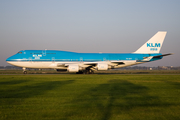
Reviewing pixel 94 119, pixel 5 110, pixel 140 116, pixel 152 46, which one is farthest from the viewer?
pixel 152 46

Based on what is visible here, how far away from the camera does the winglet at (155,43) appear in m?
41.8

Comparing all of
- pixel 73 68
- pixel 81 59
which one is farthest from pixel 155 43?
pixel 73 68

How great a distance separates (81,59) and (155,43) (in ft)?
54.0

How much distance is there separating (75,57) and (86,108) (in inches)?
1187

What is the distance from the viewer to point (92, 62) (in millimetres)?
38469

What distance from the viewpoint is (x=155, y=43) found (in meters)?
41.8

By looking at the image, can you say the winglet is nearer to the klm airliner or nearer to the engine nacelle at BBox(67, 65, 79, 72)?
the klm airliner

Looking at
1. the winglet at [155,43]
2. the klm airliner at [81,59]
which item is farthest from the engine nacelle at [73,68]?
the winglet at [155,43]

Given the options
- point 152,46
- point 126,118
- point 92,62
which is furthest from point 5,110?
point 152,46

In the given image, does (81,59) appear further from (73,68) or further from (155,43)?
(155,43)

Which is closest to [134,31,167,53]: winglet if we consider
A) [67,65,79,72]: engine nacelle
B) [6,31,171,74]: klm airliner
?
[6,31,171,74]: klm airliner

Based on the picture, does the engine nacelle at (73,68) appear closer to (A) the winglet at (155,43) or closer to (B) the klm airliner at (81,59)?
(B) the klm airliner at (81,59)

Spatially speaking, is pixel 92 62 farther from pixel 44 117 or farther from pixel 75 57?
pixel 44 117

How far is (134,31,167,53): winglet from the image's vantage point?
41781mm
